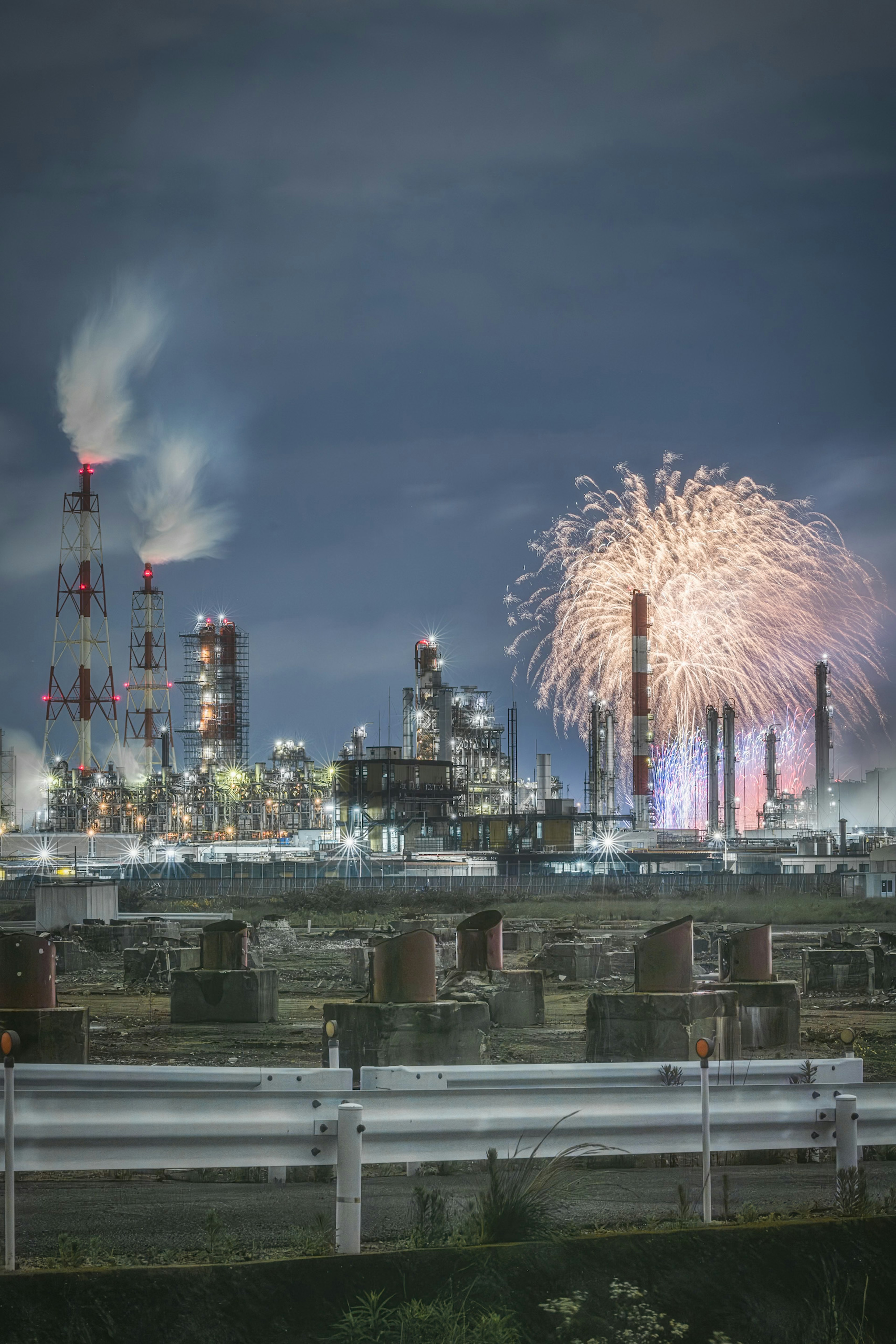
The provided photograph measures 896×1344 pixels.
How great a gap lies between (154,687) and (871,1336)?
13051cm

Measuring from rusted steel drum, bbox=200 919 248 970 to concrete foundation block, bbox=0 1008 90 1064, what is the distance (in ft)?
29.8

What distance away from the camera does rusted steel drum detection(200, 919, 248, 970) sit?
21.6 metres

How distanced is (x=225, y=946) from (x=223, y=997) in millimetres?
1026

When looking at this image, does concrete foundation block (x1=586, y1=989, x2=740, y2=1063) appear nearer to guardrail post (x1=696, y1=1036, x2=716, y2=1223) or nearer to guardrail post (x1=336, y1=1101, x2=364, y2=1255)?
guardrail post (x1=696, y1=1036, x2=716, y2=1223)

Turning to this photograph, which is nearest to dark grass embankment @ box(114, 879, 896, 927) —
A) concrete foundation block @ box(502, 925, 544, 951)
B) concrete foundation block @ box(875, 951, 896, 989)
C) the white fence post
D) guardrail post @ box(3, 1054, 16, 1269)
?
concrete foundation block @ box(502, 925, 544, 951)

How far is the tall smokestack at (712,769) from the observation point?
99.3 meters

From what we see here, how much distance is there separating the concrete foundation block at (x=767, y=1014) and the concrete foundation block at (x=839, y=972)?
9650 millimetres

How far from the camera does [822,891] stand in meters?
61.5

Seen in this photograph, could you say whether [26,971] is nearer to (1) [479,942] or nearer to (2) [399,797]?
(1) [479,942]

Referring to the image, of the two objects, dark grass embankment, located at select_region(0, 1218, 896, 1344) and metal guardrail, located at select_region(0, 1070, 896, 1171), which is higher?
metal guardrail, located at select_region(0, 1070, 896, 1171)

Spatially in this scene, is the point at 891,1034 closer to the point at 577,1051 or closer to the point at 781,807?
the point at 577,1051

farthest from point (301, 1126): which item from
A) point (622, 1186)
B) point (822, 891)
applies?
point (822, 891)

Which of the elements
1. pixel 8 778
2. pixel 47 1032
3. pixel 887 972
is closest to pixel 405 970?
pixel 47 1032

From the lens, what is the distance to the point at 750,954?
15.8 m
